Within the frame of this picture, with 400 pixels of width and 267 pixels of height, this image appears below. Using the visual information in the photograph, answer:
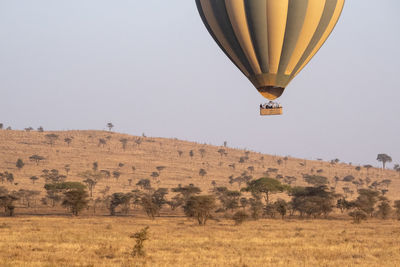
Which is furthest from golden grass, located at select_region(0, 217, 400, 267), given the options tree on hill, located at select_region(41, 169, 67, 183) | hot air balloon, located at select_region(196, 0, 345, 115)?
tree on hill, located at select_region(41, 169, 67, 183)

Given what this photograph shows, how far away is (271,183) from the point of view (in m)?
70.8

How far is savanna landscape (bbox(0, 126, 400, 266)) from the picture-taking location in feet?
82.1

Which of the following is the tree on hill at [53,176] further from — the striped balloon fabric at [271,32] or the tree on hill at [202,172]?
the striped balloon fabric at [271,32]

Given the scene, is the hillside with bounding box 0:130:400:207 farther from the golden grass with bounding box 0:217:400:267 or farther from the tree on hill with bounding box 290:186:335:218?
the golden grass with bounding box 0:217:400:267

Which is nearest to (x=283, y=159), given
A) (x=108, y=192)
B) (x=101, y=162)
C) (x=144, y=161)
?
(x=144, y=161)

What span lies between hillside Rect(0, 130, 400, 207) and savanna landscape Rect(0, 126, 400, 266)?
0.86ft

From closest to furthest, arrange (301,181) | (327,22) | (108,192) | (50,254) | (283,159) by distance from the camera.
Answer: (50,254), (327,22), (108,192), (301,181), (283,159)

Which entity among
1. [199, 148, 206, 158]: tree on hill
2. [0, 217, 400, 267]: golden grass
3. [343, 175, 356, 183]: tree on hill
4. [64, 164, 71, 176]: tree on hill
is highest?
[199, 148, 206, 158]: tree on hill

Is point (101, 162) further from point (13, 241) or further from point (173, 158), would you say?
point (13, 241)

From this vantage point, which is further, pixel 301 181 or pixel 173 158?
pixel 173 158

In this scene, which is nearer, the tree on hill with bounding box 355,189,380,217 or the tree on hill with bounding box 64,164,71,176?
the tree on hill with bounding box 355,189,380,217

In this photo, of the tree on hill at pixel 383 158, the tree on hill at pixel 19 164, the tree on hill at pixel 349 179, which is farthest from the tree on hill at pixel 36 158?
the tree on hill at pixel 383 158

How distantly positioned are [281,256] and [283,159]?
11166 cm

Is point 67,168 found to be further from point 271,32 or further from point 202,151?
point 271,32
